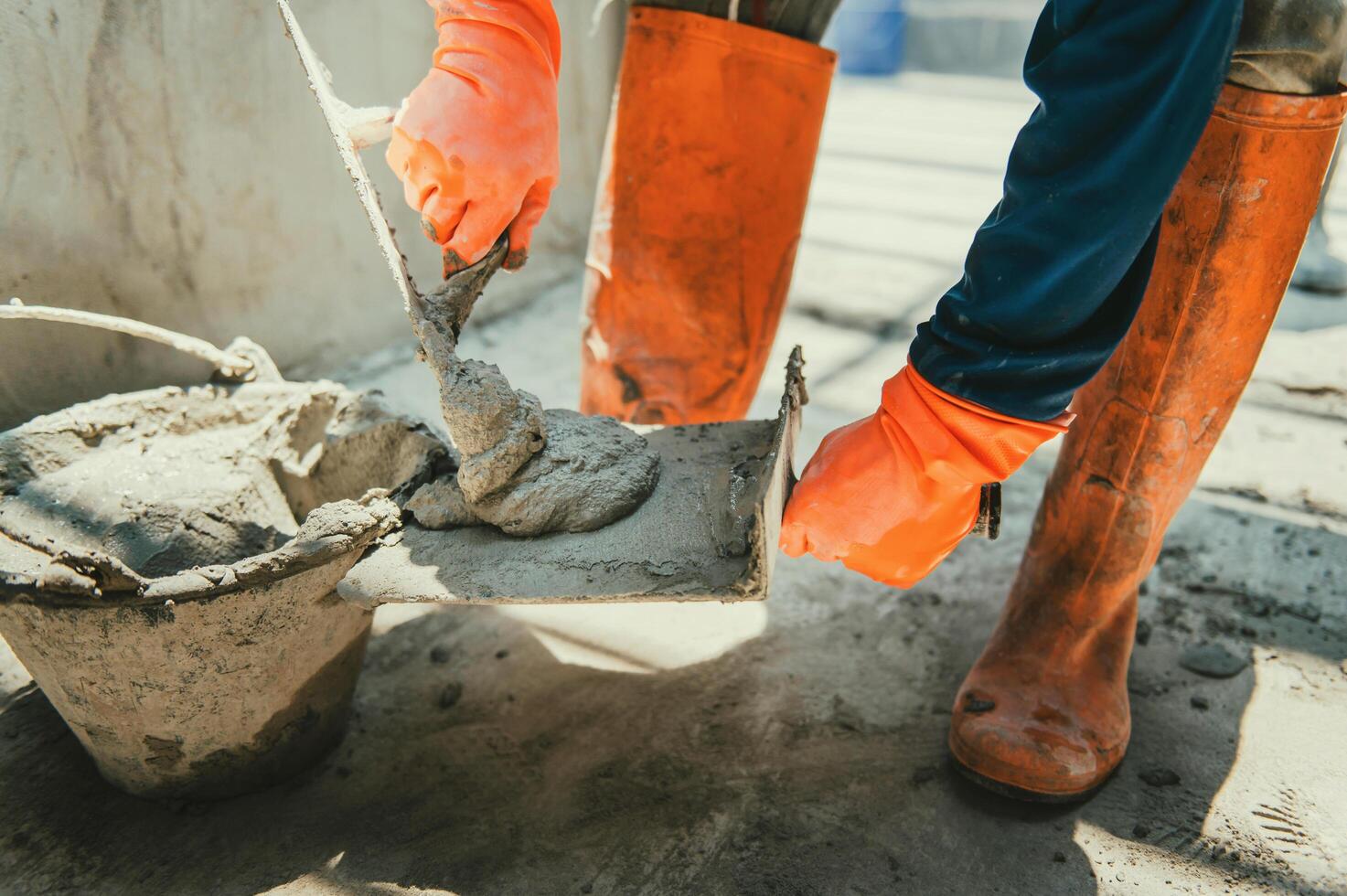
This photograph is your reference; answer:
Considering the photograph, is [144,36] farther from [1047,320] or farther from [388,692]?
[1047,320]

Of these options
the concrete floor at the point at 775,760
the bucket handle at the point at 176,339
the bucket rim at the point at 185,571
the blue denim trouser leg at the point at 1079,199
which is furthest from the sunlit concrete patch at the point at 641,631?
the blue denim trouser leg at the point at 1079,199

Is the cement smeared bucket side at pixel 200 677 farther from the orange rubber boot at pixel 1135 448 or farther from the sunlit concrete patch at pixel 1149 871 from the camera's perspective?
the sunlit concrete patch at pixel 1149 871

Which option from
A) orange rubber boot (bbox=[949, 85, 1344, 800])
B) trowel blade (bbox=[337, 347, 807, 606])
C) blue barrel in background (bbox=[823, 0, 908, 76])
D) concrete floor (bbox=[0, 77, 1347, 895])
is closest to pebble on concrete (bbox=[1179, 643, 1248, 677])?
concrete floor (bbox=[0, 77, 1347, 895])

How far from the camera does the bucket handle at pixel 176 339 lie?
4.73 feet

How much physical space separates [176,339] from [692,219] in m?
1.02

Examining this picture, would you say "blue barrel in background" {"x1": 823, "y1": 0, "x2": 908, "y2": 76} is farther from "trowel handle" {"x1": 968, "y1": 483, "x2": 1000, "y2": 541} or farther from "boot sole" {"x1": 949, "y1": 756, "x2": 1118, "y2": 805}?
"boot sole" {"x1": 949, "y1": 756, "x2": 1118, "y2": 805}

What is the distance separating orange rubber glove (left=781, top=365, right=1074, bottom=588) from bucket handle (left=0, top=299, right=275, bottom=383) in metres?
1.02

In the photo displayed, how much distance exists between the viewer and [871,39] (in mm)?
8461

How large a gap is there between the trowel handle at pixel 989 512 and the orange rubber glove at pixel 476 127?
873mm

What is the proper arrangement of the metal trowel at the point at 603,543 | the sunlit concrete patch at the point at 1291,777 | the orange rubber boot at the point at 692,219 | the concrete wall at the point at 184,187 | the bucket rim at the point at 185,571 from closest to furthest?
the bucket rim at the point at 185,571
the metal trowel at the point at 603,543
the sunlit concrete patch at the point at 1291,777
the concrete wall at the point at 184,187
the orange rubber boot at the point at 692,219

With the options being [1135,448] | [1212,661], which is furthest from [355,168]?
[1212,661]

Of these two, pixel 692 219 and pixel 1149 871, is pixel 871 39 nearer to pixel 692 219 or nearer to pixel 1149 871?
pixel 692 219

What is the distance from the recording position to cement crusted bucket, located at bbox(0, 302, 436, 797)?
1.21 metres

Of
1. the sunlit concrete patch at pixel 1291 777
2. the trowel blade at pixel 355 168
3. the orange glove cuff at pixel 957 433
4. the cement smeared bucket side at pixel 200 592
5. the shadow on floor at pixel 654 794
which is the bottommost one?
the shadow on floor at pixel 654 794
